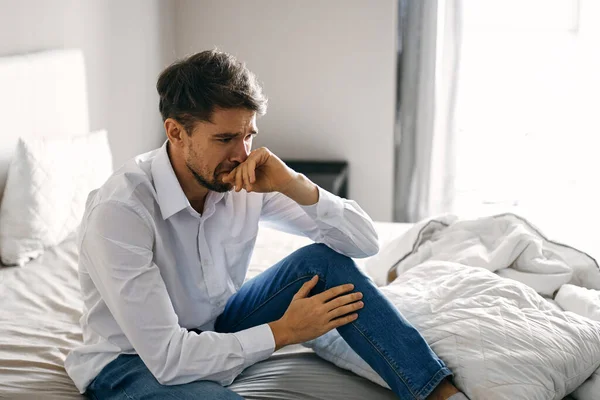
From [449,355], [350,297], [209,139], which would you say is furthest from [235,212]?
[449,355]

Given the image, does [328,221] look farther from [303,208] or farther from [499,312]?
[499,312]

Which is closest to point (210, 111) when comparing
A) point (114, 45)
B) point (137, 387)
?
point (137, 387)

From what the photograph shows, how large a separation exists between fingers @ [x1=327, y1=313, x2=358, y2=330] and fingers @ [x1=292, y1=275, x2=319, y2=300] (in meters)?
0.10

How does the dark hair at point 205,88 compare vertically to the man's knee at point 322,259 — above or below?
above

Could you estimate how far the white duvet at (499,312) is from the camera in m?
1.60

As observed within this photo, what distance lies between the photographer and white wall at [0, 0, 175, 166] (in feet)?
8.93

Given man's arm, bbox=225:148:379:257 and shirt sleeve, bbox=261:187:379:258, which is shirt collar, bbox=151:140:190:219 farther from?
shirt sleeve, bbox=261:187:379:258

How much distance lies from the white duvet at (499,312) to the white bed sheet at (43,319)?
485 mm

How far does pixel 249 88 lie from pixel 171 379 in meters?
0.60

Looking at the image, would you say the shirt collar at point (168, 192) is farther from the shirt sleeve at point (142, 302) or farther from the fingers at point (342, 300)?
the fingers at point (342, 300)

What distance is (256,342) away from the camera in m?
1.64

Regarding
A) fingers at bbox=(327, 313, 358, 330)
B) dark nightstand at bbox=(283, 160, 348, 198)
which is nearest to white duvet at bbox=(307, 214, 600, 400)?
fingers at bbox=(327, 313, 358, 330)

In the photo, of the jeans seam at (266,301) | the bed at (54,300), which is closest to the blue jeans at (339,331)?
the jeans seam at (266,301)

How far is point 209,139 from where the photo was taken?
1.68m
